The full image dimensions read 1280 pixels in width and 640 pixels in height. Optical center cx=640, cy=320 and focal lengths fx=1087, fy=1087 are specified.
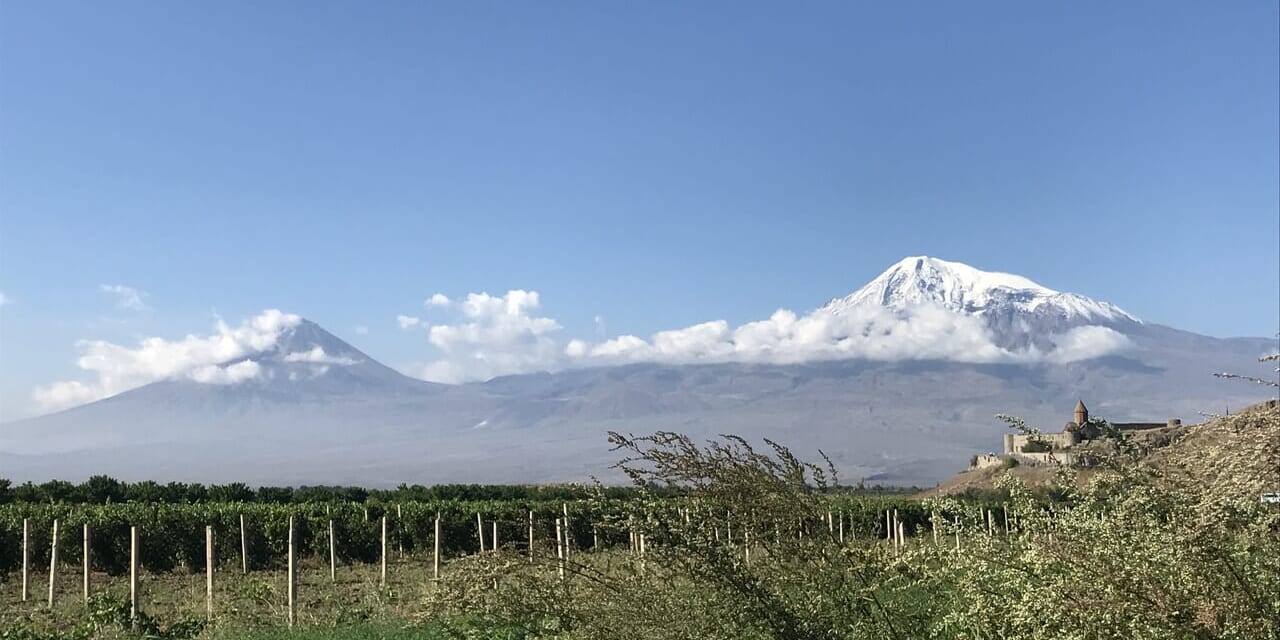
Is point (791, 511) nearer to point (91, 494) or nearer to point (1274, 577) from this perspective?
point (1274, 577)

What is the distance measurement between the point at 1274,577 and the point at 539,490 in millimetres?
57604

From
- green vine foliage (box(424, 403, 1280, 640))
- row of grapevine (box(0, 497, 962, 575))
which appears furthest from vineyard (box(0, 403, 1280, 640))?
row of grapevine (box(0, 497, 962, 575))

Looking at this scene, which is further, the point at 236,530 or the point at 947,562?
the point at 236,530

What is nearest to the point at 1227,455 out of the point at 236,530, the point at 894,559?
the point at 894,559

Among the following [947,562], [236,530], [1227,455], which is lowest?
[236,530]

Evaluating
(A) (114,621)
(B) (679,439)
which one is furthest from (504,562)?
(A) (114,621)

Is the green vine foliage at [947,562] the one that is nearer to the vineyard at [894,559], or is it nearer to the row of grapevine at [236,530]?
the vineyard at [894,559]

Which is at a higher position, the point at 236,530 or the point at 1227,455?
the point at 1227,455

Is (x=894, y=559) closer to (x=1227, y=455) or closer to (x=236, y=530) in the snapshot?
(x=1227, y=455)

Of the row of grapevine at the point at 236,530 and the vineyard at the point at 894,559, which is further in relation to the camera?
the row of grapevine at the point at 236,530

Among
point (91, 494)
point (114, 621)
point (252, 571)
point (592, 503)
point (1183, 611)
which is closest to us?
point (1183, 611)

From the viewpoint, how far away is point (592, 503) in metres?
6.08

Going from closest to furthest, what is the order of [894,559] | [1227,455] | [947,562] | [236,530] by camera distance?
1. [1227,455]
2. [894,559]
3. [947,562]
4. [236,530]

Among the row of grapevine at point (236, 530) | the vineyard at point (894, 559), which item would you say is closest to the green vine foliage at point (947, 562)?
the vineyard at point (894, 559)
